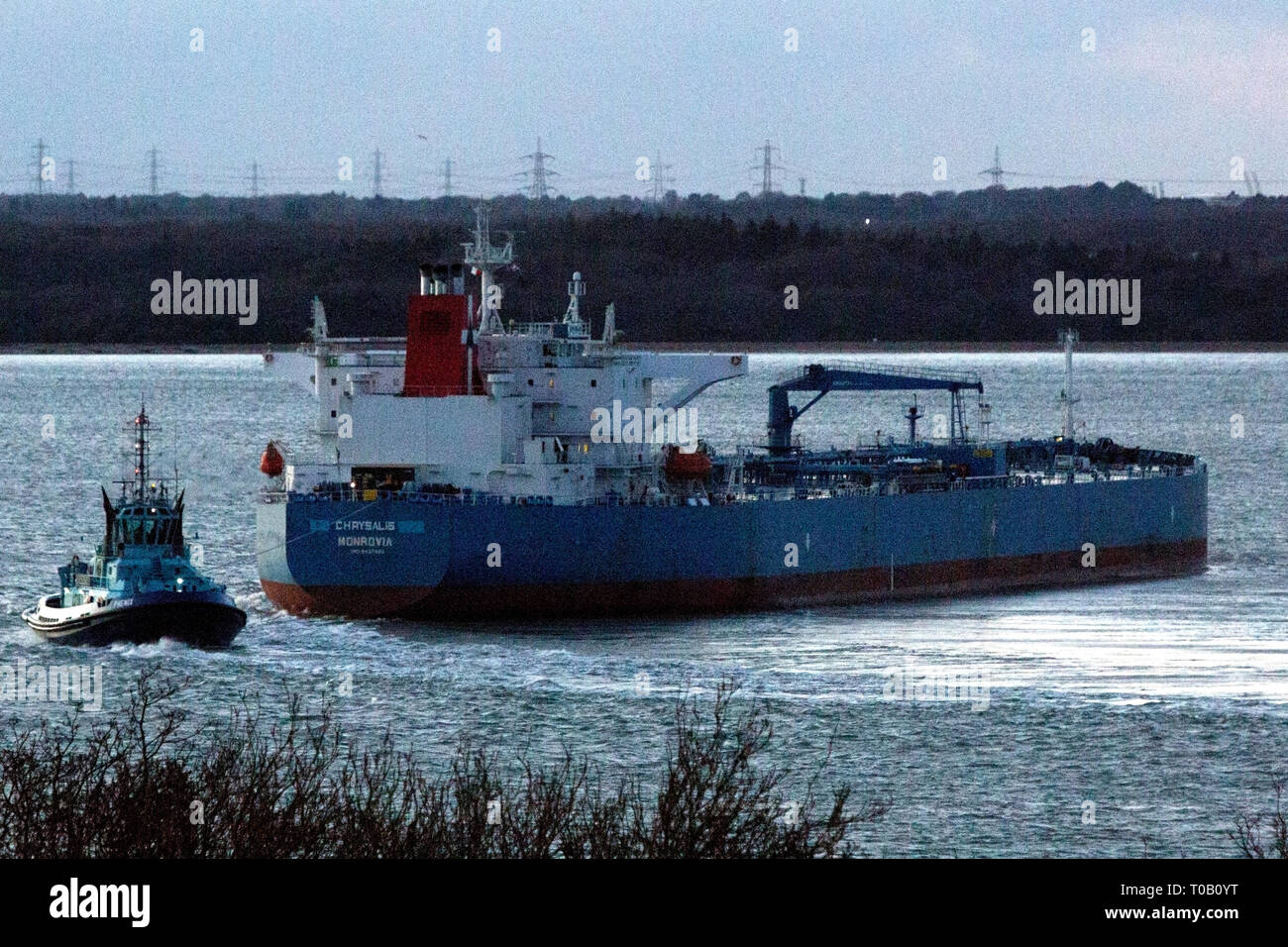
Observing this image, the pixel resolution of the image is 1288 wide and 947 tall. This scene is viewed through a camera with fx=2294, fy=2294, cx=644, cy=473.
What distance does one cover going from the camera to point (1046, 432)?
9838cm

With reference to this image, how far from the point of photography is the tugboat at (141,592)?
34.9 m

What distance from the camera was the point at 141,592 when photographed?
3503cm

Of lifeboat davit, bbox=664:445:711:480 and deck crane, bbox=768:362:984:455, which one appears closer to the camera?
lifeboat davit, bbox=664:445:711:480

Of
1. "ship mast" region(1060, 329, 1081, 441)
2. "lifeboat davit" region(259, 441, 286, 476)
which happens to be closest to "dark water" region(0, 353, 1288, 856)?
"lifeboat davit" region(259, 441, 286, 476)

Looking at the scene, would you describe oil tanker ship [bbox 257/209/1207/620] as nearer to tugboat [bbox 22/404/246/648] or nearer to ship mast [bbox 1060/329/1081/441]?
tugboat [bbox 22/404/246/648]

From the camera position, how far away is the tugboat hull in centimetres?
3491

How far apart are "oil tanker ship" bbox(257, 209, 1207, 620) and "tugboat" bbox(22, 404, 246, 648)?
2.76 m
